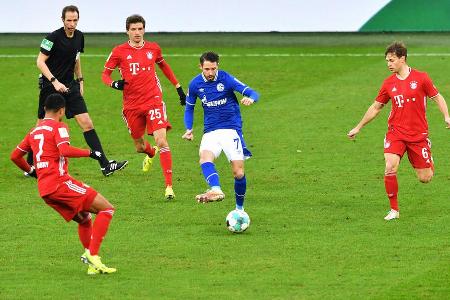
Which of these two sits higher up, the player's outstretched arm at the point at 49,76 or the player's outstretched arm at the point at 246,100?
the player's outstretched arm at the point at 246,100

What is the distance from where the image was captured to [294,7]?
1308 inches

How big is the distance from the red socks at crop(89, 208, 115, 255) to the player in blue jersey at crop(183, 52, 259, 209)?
2.89 meters

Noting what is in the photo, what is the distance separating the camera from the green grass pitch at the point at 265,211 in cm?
1329

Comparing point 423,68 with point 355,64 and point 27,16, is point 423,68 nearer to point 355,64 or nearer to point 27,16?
point 355,64

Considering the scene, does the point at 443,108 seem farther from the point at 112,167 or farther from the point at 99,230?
the point at 112,167

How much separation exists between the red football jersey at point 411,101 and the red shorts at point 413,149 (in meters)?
0.08

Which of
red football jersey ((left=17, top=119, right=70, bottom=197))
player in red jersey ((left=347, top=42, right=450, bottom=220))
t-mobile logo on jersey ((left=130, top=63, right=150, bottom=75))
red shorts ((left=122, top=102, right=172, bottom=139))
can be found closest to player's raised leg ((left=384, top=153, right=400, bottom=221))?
player in red jersey ((left=347, top=42, right=450, bottom=220))

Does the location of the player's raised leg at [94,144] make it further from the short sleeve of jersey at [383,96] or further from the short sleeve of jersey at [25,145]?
the short sleeve of jersey at [25,145]

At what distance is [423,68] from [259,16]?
6.10 m

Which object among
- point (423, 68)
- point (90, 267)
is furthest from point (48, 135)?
point (423, 68)

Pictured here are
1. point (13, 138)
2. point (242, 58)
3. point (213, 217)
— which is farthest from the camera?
point (242, 58)

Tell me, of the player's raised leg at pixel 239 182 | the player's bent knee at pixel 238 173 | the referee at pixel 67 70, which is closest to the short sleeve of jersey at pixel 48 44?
the referee at pixel 67 70

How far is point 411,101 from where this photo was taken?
1627 cm

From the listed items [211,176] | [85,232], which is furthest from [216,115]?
[85,232]
